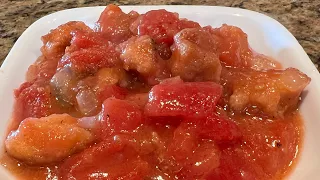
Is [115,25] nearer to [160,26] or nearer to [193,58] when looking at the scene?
[160,26]

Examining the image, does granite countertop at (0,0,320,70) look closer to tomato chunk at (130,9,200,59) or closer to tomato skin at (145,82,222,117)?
tomato chunk at (130,9,200,59)

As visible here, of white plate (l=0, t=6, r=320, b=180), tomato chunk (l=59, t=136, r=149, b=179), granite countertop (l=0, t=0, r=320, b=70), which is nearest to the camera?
tomato chunk (l=59, t=136, r=149, b=179)

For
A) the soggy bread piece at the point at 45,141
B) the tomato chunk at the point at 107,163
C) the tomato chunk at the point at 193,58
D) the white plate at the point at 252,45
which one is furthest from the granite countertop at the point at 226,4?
the tomato chunk at the point at 107,163

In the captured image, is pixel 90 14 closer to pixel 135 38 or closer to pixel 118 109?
pixel 135 38

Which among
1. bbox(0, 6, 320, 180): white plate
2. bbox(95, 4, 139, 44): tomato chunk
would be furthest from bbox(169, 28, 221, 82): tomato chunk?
bbox(0, 6, 320, 180): white plate

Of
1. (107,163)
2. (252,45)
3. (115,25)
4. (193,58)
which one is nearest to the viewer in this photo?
(107,163)

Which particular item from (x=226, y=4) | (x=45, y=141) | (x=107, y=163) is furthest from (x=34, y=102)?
(x=226, y=4)
